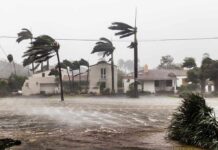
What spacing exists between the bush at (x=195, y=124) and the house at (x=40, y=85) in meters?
66.2

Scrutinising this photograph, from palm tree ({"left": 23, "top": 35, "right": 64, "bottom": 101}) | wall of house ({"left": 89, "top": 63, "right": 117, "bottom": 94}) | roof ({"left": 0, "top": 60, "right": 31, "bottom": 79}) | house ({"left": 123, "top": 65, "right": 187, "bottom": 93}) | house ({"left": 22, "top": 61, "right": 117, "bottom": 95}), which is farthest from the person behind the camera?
roof ({"left": 0, "top": 60, "right": 31, "bottom": 79})

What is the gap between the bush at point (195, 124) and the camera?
46.9ft

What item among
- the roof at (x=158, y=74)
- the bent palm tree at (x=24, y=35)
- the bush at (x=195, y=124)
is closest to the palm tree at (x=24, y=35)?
the bent palm tree at (x=24, y=35)

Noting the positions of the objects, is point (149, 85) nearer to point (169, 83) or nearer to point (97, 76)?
point (169, 83)

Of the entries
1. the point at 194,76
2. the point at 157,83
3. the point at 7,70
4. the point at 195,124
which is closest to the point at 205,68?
the point at 194,76

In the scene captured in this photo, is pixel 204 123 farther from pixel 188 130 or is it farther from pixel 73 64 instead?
pixel 73 64

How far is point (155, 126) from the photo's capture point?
71.6ft

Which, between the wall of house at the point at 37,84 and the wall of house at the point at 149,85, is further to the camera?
the wall of house at the point at 37,84

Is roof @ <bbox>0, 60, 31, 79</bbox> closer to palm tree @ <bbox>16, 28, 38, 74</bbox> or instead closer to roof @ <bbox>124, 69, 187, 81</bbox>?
A: palm tree @ <bbox>16, 28, 38, 74</bbox>

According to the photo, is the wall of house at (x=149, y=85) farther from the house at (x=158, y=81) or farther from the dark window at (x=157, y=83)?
the dark window at (x=157, y=83)

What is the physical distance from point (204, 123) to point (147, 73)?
6564 cm

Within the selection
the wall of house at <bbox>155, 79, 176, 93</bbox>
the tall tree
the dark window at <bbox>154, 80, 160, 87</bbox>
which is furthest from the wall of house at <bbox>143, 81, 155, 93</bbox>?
the tall tree

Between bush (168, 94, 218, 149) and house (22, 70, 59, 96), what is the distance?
66.2 m

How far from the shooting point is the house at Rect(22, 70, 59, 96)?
268ft
